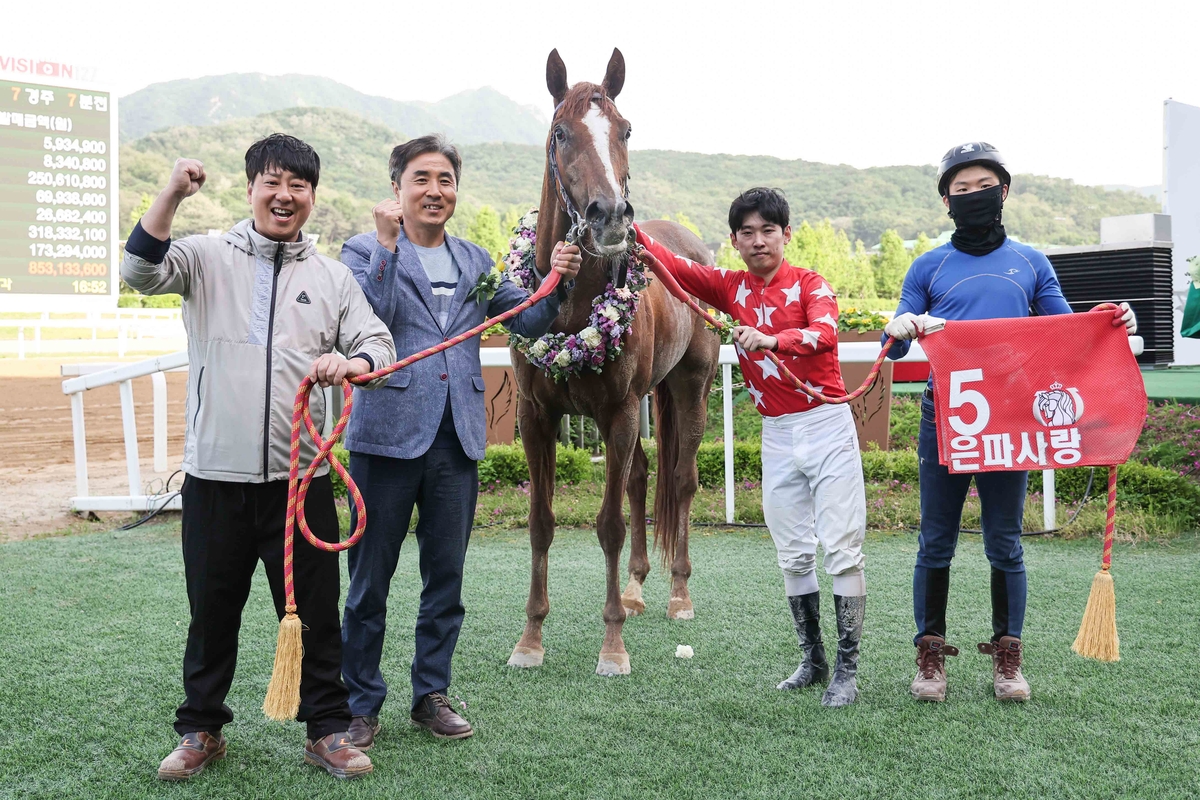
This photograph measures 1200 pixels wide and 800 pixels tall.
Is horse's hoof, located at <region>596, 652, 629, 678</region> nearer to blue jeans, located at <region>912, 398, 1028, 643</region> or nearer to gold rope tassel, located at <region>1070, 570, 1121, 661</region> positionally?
blue jeans, located at <region>912, 398, 1028, 643</region>

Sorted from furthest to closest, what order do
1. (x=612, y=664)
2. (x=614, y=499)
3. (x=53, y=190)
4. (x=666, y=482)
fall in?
(x=53, y=190), (x=666, y=482), (x=614, y=499), (x=612, y=664)

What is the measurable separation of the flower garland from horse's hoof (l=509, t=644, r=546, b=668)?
1.09 meters

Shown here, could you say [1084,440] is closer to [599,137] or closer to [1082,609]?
[1082,609]

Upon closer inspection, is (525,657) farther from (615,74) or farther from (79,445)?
(79,445)

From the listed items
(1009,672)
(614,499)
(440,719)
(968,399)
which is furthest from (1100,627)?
(440,719)

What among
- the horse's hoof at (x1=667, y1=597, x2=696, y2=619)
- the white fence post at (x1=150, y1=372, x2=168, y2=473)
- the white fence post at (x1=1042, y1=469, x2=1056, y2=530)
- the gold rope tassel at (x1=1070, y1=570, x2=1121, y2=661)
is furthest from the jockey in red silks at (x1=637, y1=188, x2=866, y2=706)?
the white fence post at (x1=150, y1=372, x2=168, y2=473)

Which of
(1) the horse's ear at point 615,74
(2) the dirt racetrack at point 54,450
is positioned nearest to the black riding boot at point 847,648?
(1) the horse's ear at point 615,74

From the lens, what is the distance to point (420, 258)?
2.90 m

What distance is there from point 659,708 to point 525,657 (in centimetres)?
71

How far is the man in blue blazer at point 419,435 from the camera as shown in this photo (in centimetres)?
278

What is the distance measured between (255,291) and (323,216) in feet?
216

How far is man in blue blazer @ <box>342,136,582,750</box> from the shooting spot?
2.78 meters

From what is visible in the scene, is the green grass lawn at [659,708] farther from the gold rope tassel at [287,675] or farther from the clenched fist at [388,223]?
the clenched fist at [388,223]

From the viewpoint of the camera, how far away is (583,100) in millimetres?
3217
